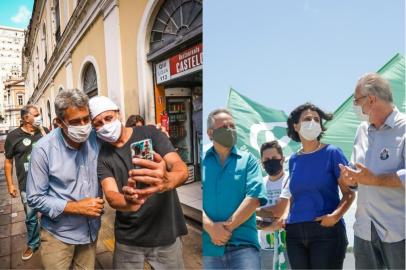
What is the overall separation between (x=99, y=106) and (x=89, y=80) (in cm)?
125

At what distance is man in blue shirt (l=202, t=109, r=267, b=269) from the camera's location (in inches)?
39.5

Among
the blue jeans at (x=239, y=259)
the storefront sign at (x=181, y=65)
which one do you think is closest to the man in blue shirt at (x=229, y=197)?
the blue jeans at (x=239, y=259)

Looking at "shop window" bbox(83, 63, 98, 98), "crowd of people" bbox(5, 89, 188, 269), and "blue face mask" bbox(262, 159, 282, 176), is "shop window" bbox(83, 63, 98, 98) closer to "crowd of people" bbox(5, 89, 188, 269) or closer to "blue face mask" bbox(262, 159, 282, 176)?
"crowd of people" bbox(5, 89, 188, 269)

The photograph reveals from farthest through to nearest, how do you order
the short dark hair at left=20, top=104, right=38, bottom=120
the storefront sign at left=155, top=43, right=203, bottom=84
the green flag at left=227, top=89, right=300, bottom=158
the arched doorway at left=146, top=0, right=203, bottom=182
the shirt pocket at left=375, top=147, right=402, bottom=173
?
the short dark hair at left=20, top=104, right=38, bottom=120
the arched doorway at left=146, top=0, right=203, bottom=182
the storefront sign at left=155, top=43, right=203, bottom=84
the green flag at left=227, top=89, right=300, bottom=158
the shirt pocket at left=375, top=147, right=402, bottom=173

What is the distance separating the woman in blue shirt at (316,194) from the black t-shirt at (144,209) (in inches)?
16.7

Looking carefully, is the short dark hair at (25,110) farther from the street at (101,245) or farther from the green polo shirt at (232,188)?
the green polo shirt at (232,188)

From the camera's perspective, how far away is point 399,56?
0.85m

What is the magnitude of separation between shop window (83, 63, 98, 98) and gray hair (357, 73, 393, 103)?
1.71 m

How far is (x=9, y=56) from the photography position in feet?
5.18

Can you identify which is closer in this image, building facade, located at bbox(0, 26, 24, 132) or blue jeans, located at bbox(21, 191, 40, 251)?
building facade, located at bbox(0, 26, 24, 132)

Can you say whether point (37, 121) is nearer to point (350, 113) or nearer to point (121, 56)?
point (121, 56)

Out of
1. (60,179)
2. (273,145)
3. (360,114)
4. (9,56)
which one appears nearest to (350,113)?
(360,114)

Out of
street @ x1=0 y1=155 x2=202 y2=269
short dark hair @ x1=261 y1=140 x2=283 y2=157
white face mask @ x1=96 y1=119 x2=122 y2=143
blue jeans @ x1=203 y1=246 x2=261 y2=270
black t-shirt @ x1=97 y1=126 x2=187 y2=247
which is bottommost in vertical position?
street @ x1=0 y1=155 x2=202 y2=269

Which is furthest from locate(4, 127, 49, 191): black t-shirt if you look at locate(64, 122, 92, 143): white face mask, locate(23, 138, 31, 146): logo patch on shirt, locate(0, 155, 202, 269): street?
locate(64, 122, 92, 143): white face mask
